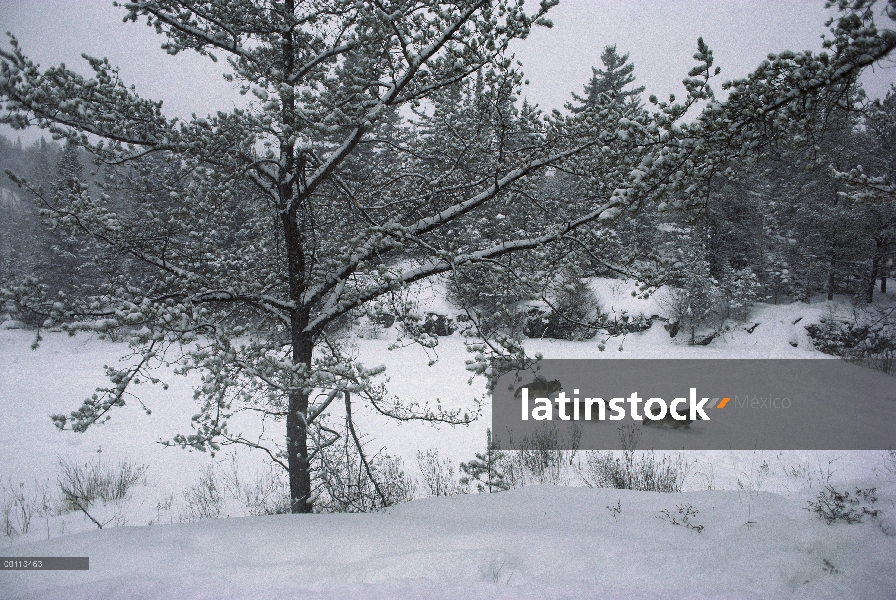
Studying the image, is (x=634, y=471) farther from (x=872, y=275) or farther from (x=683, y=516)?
(x=872, y=275)

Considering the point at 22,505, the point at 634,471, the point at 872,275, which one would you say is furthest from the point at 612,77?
the point at 22,505

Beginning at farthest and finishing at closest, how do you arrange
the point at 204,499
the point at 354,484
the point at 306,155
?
1. the point at 204,499
2. the point at 354,484
3. the point at 306,155

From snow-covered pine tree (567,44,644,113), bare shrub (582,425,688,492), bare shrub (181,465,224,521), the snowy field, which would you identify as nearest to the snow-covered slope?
the snowy field

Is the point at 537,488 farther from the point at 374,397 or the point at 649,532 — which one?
the point at 374,397

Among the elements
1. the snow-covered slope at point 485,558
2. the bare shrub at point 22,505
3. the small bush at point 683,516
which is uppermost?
the snow-covered slope at point 485,558

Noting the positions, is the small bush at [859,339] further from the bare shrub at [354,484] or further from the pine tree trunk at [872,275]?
the bare shrub at [354,484]

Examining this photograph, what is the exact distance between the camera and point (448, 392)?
12.8 metres

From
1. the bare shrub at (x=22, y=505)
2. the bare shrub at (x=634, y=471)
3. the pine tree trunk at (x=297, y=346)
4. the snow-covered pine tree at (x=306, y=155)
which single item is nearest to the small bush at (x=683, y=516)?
the bare shrub at (x=634, y=471)

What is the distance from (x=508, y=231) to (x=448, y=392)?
8.74 metres

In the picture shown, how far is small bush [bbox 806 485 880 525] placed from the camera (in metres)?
4.19

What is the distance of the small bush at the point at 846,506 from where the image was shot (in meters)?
4.19

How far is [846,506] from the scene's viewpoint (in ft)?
14.9

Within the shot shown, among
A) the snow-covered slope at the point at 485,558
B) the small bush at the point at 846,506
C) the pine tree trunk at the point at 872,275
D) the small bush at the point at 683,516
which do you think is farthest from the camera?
the pine tree trunk at the point at 872,275

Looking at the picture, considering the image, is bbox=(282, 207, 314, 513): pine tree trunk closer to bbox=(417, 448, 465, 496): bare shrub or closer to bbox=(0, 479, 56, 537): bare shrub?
bbox=(417, 448, 465, 496): bare shrub
